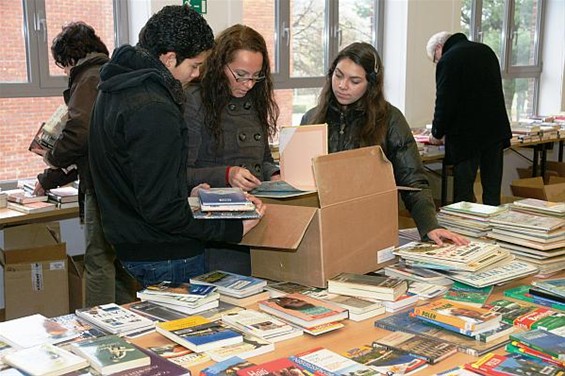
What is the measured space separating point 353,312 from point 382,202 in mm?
420

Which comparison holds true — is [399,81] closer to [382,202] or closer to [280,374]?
[382,202]

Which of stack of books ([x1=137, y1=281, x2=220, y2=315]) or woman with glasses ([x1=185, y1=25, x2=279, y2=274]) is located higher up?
woman with glasses ([x1=185, y1=25, x2=279, y2=274])

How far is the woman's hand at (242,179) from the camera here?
6.92 ft

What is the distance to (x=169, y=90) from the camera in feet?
5.77

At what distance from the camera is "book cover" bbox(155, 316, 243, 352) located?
1471mm

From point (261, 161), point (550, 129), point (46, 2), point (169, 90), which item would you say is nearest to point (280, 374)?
point (169, 90)

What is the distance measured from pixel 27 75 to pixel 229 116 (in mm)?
2120

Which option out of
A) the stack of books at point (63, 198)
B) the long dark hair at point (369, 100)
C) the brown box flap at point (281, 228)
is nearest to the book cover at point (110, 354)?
the brown box flap at point (281, 228)

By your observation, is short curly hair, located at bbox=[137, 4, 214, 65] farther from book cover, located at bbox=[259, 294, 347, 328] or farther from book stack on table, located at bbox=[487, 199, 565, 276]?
book stack on table, located at bbox=[487, 199, 565, 276]

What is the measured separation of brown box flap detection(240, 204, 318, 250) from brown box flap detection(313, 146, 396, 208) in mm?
67

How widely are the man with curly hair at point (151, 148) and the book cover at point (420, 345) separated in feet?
1.82

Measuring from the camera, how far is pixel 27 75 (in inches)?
154

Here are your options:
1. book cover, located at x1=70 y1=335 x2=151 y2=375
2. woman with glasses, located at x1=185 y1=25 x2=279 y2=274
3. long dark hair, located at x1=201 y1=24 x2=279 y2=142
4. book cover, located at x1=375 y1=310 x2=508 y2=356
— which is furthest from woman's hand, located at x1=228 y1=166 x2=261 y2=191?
book cover, located at x1=70 y1=335 x2=151 y2=375

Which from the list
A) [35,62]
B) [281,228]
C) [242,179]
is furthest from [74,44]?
[281,228]
